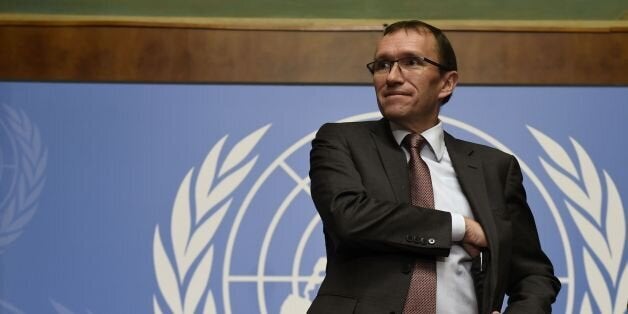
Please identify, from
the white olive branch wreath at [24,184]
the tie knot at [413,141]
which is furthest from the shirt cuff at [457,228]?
the white olive branch wreath at [24,184]

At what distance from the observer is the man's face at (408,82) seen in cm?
199

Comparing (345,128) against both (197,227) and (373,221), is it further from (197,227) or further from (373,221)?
(197,227)

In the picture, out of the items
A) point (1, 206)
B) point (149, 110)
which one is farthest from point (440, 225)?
point (1, 206)

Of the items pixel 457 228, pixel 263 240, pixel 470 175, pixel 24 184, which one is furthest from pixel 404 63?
pixel 24 184

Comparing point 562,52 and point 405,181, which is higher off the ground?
point 562,52

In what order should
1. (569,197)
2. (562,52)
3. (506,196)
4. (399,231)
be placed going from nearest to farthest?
(399,231), (506,196), (569,197), (562,52)

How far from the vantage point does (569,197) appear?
3.10 m

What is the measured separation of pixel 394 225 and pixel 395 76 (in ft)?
1.08

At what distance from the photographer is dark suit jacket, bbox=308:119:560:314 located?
1801 millimetres

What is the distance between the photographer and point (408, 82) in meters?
1.99

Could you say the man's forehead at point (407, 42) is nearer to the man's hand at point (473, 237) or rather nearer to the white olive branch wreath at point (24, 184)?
the man's hand at point (473, 237)

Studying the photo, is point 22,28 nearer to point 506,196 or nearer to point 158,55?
point 158,55

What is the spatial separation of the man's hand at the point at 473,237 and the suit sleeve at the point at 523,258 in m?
0.15

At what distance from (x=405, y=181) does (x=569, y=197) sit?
1342mm
